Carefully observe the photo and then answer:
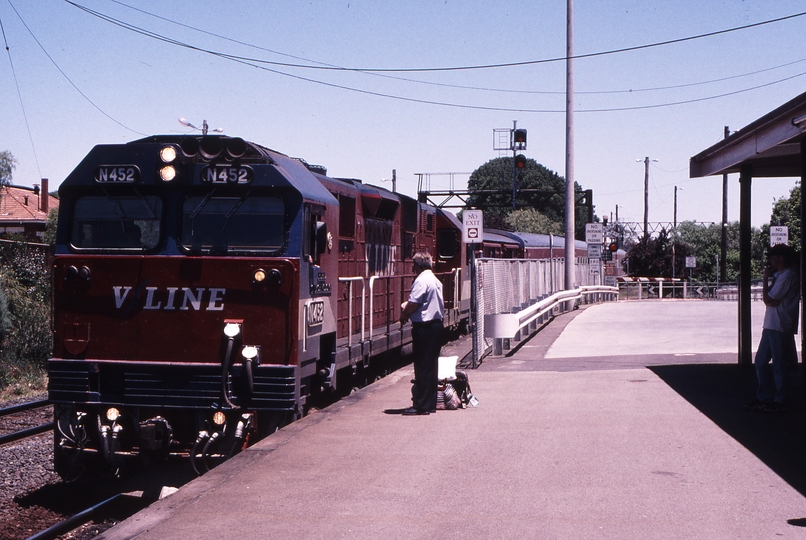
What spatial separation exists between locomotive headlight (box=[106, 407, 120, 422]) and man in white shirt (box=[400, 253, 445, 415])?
3461 millimetres

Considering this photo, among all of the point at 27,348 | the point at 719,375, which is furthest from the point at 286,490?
the point at 27,348

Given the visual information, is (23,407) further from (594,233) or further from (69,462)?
(594,233)

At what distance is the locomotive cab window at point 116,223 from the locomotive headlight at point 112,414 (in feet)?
5.38

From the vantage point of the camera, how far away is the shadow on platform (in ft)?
26.9

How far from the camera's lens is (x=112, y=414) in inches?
351

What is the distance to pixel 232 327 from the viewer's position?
8781 millimetres

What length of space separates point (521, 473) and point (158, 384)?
3726 millimetres

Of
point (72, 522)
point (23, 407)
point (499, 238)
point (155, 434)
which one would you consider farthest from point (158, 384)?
point (499, 238)

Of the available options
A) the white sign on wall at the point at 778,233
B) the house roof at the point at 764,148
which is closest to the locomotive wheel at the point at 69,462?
the house roof at the point at 764,148

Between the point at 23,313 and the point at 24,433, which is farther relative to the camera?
the point at 23,313

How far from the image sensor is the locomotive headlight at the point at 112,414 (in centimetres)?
891

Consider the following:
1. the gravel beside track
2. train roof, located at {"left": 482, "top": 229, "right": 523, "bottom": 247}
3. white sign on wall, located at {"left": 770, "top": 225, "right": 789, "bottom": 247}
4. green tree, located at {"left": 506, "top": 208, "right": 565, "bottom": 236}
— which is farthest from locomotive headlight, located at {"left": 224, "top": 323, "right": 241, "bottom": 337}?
green tree, located at {"left": 506, "top": 208, "right": 565, "bottom": 236}

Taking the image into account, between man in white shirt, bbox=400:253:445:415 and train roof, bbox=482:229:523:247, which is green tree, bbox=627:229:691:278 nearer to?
train roof, bbox=482:229:523:247

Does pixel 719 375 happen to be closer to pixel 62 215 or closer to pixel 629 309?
pixel 62 215
